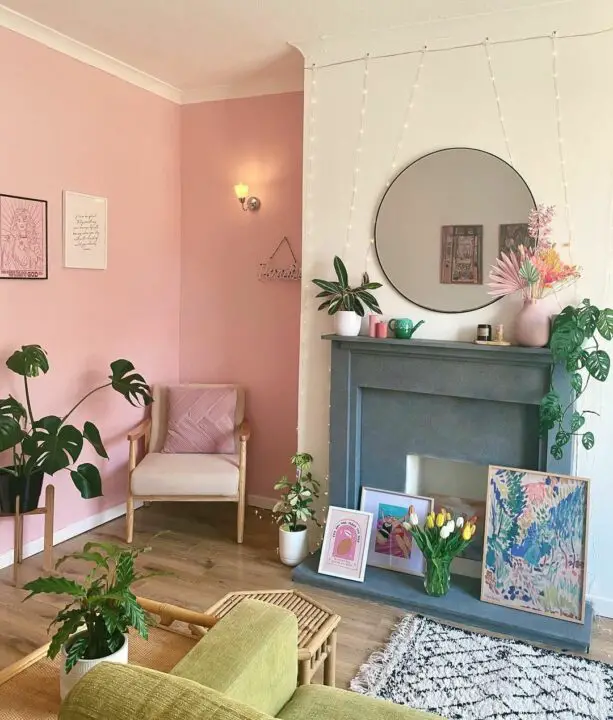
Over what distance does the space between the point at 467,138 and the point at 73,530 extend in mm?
2924

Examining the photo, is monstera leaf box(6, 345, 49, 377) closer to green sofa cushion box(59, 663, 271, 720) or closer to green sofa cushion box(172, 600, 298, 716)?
green sofa cushion box(172, 600, 298, 716)

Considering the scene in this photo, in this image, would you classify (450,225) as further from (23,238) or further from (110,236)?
(23,238)

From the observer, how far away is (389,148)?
124 inches

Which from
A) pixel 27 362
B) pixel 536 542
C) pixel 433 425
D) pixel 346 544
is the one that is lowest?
pixel 346 544

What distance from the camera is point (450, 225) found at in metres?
3.05

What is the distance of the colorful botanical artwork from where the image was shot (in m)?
2.77

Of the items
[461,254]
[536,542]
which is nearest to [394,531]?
[536,542]

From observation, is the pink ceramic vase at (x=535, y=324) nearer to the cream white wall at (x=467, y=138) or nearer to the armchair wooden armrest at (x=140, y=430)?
the cream white wall at (x=467, y=138)

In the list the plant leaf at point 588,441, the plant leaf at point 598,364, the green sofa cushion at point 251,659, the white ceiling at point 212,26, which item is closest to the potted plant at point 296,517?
the plant leaf at point 588,441

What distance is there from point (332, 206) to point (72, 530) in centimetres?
229

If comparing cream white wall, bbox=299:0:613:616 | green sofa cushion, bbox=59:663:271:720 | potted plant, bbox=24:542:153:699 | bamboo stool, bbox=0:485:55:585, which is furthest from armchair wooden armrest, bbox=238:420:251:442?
green sofa cushion, bbox=59:663:271:720

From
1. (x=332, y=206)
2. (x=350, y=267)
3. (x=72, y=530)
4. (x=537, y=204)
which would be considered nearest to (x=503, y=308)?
(x=537, y=204)

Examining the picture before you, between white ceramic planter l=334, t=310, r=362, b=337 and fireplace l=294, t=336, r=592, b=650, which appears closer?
fireplace l=294, t=336, r=592, b=650

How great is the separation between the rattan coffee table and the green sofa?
0.70 ft
